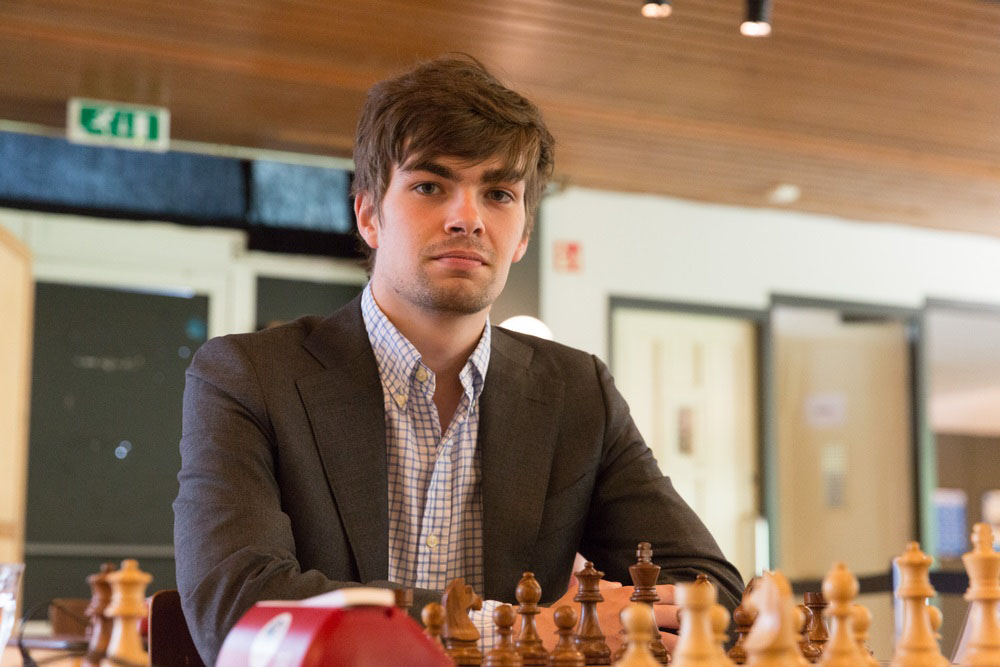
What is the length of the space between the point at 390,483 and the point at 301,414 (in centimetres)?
16

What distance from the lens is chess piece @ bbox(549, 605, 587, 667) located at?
98cm

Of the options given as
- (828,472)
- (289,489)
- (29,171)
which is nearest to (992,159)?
(828,472)

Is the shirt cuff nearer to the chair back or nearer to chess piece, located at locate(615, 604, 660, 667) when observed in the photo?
the chair back

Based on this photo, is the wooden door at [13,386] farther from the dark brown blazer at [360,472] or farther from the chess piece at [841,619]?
the chess piece at [841,619]

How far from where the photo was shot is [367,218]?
193 centimetres

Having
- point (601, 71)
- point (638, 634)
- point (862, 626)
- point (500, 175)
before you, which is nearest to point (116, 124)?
point (601, 71)

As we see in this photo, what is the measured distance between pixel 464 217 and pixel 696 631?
978 millimetres

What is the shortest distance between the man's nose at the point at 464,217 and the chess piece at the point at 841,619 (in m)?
0.89

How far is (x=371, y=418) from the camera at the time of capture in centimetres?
164

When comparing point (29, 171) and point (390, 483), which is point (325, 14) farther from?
point (390, 483)

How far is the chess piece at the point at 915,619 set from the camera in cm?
93

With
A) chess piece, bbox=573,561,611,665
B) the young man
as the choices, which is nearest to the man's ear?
the young man

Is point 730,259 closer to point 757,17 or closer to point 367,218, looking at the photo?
point 757,17

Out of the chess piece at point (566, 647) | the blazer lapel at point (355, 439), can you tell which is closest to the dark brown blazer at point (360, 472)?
the blazer lapel at point (355, 439)
